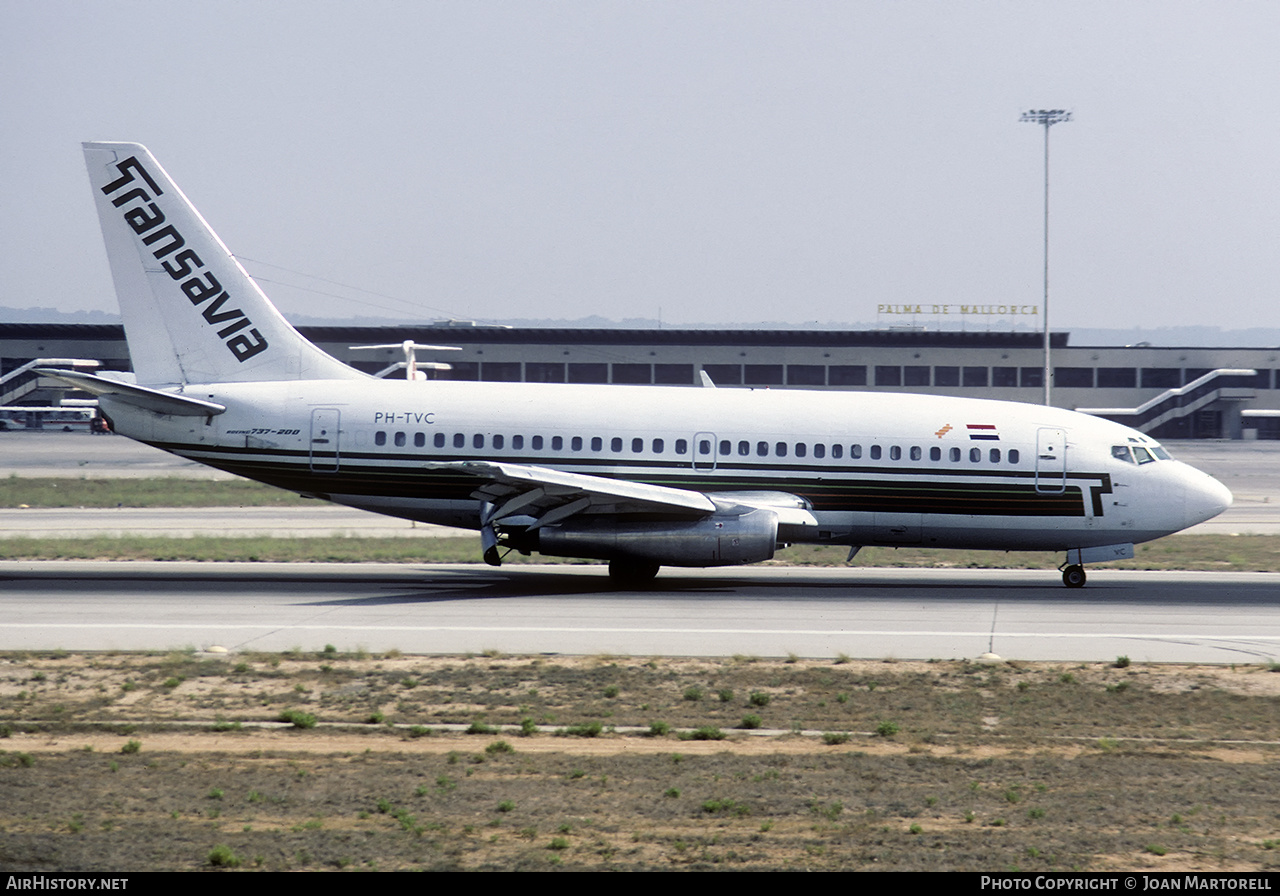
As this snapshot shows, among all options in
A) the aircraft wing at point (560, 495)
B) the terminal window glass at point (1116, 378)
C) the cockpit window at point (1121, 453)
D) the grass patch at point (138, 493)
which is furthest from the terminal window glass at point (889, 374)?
the aircraft wing at point (560, 495)

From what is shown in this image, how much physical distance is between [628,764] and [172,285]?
68.3ft

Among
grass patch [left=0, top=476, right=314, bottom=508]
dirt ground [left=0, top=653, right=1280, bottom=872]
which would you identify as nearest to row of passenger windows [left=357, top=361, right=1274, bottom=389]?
grass patch [left=0, top=476, right=314, bottom=508]

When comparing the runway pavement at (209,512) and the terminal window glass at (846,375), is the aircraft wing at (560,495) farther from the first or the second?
the terminal window glass at (846,375)

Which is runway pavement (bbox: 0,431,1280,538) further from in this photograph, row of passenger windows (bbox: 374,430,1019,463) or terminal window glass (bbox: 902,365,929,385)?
terminal window glass (bbox: 902,365,929,385)

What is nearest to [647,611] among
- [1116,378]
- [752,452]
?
[752,452]

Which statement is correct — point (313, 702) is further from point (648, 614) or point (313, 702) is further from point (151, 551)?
point (151, 551)

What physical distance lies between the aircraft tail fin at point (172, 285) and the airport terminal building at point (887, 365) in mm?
66788

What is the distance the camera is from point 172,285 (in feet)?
94.4

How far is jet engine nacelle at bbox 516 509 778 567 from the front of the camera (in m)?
25.4

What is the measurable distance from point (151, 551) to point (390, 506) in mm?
8226

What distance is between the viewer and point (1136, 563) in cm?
3262

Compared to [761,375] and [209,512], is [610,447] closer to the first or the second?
[209,512]
